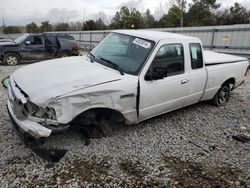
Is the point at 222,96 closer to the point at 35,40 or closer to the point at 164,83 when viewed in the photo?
the point at 164,83

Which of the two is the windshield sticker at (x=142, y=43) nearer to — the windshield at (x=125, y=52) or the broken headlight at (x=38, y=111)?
the windshield at (x=125, y=52)

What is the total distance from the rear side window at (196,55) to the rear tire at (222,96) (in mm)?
1322

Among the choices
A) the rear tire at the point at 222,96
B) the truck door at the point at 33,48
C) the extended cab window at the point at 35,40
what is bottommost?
the rear tire at the point at 222,96

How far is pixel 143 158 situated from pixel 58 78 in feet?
5.68

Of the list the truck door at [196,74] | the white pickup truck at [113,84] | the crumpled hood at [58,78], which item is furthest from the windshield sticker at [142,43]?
the truck door at [196,74]

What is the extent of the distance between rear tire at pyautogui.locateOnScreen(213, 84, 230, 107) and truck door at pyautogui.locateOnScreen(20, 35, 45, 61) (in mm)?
9952

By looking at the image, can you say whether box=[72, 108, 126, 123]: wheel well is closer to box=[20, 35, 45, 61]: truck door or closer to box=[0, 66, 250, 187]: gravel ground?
box=[0, 66, 250, 187]: gravel ground

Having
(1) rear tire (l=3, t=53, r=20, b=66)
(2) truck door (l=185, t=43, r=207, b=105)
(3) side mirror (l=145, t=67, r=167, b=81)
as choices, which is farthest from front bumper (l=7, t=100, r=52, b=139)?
(1) rear tire (l=3, t=53, r=20, b=66)

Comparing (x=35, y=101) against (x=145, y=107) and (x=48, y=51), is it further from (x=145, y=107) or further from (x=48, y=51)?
(x=48, y=51)

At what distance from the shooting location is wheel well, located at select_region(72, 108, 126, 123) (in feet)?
12.2

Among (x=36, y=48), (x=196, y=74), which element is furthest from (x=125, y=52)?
(x=36, y=48)

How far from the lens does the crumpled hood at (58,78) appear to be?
3.33 m

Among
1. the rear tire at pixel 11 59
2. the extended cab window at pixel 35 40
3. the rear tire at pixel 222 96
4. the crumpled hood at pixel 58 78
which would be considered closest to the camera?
the crumpled hood at pixel 58 78

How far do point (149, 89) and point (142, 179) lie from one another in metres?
1.49
